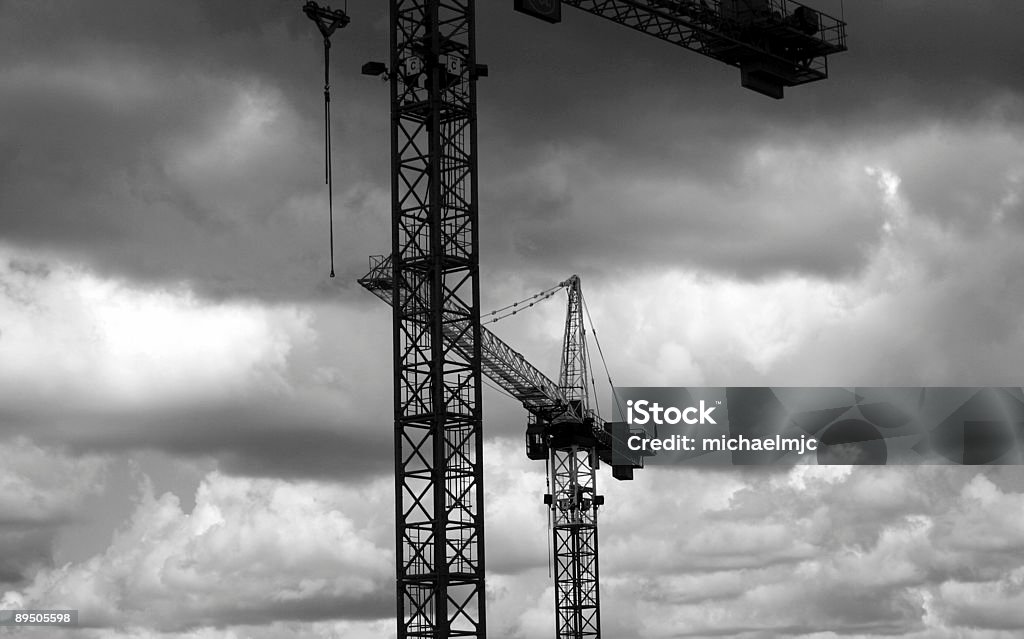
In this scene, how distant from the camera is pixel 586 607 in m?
122

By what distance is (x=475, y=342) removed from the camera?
6431 centimetres

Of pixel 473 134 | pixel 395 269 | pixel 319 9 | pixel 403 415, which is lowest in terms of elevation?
pixel 403 415

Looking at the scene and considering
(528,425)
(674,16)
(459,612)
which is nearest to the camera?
(459,612)

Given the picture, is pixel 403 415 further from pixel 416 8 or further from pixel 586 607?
pixel 586 607

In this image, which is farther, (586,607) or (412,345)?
(586,607)

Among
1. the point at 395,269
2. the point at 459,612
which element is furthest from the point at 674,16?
the point at 459,612

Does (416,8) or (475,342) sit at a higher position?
(416,8)

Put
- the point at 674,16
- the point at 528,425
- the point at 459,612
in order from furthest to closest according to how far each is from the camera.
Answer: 1. the point at 528,425
2. the point at 674,16
3. the point at 459,612

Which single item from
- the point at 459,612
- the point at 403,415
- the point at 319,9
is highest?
the point at 319,9

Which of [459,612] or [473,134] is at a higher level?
[473,134]

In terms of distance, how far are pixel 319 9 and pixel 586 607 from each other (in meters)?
66.4

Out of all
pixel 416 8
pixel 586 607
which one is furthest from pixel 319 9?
pixel 586 607

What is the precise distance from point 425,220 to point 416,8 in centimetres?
859

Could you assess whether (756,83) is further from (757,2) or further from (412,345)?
(412,345)
